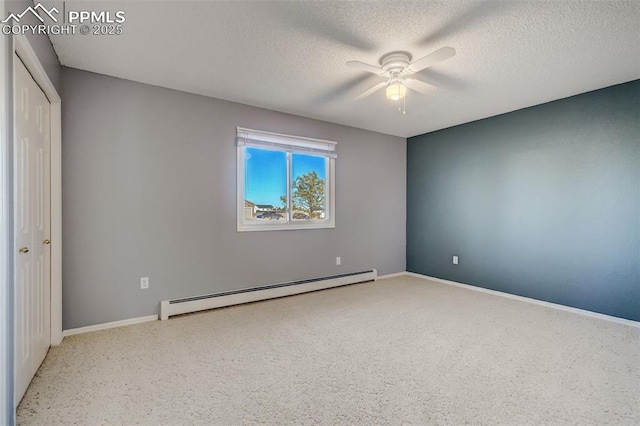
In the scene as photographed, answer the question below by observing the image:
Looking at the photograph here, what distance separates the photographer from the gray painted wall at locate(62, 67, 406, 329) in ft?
8.94

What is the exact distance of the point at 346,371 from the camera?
2.06m

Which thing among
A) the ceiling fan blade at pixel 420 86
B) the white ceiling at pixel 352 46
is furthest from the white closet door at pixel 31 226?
the ceiling fan blade at pixel 420 86

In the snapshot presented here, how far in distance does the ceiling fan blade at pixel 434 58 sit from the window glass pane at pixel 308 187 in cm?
207

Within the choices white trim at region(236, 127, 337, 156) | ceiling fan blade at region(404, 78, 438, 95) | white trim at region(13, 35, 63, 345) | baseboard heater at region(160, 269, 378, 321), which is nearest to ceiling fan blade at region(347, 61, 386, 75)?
ceiling fan blade at region(404, 78, 438, 95)

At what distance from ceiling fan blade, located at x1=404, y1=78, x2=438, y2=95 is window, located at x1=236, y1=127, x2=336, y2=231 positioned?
1529 mm

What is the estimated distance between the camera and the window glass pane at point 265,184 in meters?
3.74

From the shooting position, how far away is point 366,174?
4773 millimetres

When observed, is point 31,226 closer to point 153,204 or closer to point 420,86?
point 153,204

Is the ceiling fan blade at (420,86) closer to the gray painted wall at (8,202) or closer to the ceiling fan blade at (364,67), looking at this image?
the ceiling fan blade at (364,67)

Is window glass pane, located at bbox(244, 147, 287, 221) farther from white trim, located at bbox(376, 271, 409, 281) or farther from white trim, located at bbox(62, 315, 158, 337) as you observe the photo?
white trim, located at bbox(376, 271, 409, 281)

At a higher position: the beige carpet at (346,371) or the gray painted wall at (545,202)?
the gray painted wall at (545,202)

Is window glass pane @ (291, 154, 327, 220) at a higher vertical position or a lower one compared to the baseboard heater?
higher

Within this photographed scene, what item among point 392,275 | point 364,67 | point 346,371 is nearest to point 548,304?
point 392,275

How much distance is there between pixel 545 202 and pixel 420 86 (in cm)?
212
